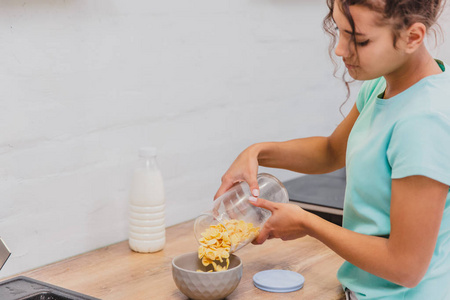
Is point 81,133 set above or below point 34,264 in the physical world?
above

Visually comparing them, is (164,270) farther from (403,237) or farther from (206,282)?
(403,237)

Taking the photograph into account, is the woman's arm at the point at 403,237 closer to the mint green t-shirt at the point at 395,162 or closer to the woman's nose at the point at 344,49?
the mint green t-shirt at the point at 395,162

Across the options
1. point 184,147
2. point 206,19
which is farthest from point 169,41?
point 184,147

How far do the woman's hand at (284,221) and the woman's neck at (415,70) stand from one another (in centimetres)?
33

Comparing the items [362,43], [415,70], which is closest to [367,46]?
[362,43]

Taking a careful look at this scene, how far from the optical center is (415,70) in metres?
1.19

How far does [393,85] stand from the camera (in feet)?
4.05

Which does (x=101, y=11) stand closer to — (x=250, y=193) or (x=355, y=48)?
(x=250, y=193)

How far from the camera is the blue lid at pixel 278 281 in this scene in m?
1.34

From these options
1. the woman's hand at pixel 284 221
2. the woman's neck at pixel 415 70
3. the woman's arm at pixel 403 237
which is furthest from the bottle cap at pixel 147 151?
the woman's neck at pixel 415 70

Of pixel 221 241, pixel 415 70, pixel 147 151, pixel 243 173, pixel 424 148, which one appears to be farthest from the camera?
pixel 147 151

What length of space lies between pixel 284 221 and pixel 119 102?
59 cm

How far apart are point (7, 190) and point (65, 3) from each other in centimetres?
46

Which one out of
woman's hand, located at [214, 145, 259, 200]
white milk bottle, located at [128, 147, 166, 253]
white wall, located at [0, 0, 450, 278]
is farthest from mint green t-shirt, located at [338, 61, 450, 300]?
white wall, located at [0, 0, 450, 278]
